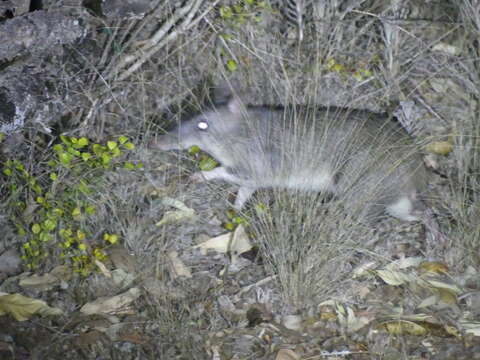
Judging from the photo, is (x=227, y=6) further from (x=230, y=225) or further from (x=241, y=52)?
(x=230, y=225)

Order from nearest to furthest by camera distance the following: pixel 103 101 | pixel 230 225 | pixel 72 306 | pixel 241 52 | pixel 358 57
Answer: pixel 72 306 → pixel 230 225 → pixel 103 101 → pixel 241 52 → pixel 358 57

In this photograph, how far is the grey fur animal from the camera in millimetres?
3766

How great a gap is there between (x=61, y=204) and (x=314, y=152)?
4.93ft

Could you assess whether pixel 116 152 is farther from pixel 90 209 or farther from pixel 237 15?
pixel 237 15

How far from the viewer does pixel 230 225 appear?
4109 millimetres

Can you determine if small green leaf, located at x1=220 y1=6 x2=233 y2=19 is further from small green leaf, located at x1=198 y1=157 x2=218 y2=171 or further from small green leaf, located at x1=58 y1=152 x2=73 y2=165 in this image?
small green leaf, located at x1=58 y1=152 x2=73 y2=165

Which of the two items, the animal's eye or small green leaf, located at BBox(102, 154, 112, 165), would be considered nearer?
small green leaf, located at BBox(102, 154, 112, 165)

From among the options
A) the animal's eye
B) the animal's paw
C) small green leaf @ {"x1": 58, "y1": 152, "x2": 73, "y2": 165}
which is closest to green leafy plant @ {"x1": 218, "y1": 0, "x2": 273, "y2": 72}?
the animal's eye

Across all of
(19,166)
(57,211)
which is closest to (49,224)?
(57,211)

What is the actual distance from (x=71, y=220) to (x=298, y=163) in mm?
1387

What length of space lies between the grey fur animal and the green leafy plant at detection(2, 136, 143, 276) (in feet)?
2.18

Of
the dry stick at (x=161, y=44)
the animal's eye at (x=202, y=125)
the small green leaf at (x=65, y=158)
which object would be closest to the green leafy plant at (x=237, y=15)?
the dry stick at (x=161, y=44)

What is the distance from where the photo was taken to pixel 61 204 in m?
3.74

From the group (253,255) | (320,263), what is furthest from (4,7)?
(320,263)
